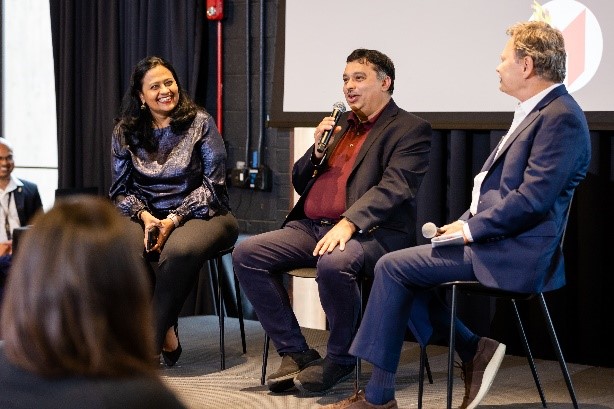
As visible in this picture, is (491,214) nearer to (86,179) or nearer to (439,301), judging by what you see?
(439,301)

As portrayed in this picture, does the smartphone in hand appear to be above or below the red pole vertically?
below

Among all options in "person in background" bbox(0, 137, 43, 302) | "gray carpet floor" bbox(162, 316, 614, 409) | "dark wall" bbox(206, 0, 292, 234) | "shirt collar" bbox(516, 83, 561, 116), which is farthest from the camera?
"dark wall" bbox(206, 0, 292, 234)

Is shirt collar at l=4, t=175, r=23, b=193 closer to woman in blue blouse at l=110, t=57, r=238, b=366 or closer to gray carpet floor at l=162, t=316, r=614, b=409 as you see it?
woman in blue blouse at l=110, t=57, r=238, b=366

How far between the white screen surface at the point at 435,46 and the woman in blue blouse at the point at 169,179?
0.81m

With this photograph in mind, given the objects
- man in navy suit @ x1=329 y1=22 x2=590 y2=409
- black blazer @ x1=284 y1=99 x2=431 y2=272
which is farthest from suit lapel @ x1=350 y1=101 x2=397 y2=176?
man in navy suit @ x1=329 y1=22 x2=590 y2=409

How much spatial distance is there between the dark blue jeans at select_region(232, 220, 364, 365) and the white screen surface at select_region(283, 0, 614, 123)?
3.11ft

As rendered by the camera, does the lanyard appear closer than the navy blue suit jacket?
No

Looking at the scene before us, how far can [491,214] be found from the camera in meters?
2.85

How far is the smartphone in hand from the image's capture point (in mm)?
3707

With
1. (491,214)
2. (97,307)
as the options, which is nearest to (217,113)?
(491,214)

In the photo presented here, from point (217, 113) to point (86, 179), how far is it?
1049mm

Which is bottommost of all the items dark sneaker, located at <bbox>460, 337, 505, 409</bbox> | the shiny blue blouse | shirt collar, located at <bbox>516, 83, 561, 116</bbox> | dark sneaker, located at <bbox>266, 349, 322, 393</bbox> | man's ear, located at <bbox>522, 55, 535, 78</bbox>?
dark sneaker, located at <bbox>266, 349, 322, 393</bbox>

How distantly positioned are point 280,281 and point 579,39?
1491 millimetres

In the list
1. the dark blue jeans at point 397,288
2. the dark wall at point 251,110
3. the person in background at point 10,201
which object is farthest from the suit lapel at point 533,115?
the person in background at point 10,201
